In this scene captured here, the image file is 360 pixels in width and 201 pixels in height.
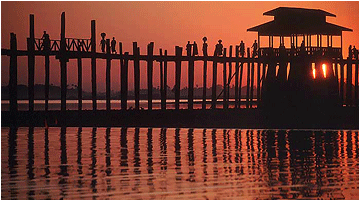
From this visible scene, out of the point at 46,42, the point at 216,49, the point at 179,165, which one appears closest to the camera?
the point at 179,165

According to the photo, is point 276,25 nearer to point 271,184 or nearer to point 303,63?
point 303,63

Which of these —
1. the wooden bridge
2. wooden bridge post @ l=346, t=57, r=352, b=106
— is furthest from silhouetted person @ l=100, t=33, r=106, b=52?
wooden bridge post @ l=346, t=57, r=352, b=106

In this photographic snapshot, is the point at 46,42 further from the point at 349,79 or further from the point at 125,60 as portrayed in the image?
the point at 349,79

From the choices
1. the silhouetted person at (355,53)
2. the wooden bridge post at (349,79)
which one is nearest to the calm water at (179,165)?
the wooden bridge post at (349,79)

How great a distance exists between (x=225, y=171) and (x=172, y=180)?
182cm

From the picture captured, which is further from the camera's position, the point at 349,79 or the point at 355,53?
the point at 355,53

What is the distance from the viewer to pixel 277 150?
25.4m

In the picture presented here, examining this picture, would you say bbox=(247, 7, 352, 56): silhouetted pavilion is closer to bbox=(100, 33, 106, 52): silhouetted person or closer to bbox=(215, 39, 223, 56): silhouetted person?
bbox=(215, 39, 223, 56): silhouetted person

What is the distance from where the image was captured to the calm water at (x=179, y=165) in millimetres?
17344

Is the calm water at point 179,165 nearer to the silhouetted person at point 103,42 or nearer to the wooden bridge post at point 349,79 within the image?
the silhouetted person at point 103,42

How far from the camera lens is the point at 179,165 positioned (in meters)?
21.5

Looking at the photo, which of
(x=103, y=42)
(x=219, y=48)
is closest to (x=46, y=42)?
(x=103, y=42)

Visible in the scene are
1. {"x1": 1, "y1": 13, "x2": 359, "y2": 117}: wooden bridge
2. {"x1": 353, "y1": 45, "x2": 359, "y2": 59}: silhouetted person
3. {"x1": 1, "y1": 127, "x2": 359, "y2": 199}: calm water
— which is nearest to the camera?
{"x1": 1, "y1": 127, "x2": 359, "y2": 199}: calm water

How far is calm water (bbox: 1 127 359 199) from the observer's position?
56.9 ft
